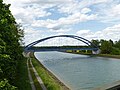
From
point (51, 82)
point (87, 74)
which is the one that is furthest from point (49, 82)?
point (87, 74)

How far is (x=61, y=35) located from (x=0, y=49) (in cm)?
12402

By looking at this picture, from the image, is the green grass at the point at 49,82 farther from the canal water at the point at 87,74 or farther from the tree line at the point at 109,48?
the tree line at the point at 109,48

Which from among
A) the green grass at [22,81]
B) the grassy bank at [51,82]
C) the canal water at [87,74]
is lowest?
the canal water at [87,74]

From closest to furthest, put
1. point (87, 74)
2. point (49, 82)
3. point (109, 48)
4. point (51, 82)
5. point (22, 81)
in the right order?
point (22, 81) → point (49, 82) → point (51, 82) → point (87, 74) → point (109, 48)

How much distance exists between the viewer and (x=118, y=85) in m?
6.07

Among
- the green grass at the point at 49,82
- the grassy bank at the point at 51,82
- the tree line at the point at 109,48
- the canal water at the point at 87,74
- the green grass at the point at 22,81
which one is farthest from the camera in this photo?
the tree line at the point at 109,48

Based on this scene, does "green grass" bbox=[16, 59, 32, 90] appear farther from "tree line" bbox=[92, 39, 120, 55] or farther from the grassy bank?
"tree line" bbox=[92, 39, 120, 55]

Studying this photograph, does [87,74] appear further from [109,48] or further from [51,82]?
[109,48]

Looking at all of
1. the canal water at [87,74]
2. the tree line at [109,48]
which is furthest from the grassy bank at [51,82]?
the tree line at [109,48]

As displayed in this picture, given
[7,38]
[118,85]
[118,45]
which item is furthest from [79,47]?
[118,85]

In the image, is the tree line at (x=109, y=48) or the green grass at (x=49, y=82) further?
the tree line at (x=109, y=48)

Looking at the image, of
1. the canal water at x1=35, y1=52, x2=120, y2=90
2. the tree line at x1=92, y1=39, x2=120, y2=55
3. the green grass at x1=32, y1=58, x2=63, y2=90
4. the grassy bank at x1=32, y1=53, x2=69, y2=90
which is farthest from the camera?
the tree line at x1=92, y1=39, x2=120, y2=55

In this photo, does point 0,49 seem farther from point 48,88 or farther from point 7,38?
point 48,88

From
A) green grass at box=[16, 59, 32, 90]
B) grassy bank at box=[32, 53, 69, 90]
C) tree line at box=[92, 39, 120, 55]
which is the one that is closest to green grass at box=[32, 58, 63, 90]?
grassy bank at box=[32, 53, 69, 90]
